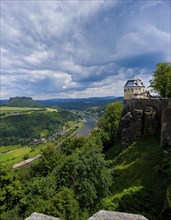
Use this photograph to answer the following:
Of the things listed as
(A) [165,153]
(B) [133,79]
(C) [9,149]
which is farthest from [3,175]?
(C) [9,149]

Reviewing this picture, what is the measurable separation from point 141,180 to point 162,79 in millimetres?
27557

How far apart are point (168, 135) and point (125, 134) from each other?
A: 11.4 metres

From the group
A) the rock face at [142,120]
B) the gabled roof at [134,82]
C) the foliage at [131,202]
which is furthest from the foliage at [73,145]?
the foliage at [131,202]

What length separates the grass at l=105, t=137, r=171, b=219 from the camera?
20497 mm

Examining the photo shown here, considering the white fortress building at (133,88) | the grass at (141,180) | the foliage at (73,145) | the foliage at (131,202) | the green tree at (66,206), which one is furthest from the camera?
the white fortress building at (133,88)

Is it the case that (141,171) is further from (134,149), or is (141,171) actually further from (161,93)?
(161,93)

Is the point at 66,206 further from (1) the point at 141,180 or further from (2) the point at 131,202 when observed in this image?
(1) the point at 141,180

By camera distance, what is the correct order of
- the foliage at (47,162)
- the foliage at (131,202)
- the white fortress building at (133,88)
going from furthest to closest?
the white fortress building at (133,88), the foliage at (47,162), the foliage at (131,202)

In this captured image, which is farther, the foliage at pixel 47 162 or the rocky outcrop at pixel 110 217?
the foliage at pixel 47 162

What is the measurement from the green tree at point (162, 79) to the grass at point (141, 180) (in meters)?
16.4

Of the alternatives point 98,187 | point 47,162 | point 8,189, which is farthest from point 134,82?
point 8,189

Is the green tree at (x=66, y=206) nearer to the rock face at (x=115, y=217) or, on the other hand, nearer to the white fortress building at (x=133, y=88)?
the rock face at (x=115, y=217)

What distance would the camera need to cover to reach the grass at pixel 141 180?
2050 cm

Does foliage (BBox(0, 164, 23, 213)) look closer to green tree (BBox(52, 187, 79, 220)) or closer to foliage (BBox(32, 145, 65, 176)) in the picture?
foliage (BBox(32, 145, 65, 176))
